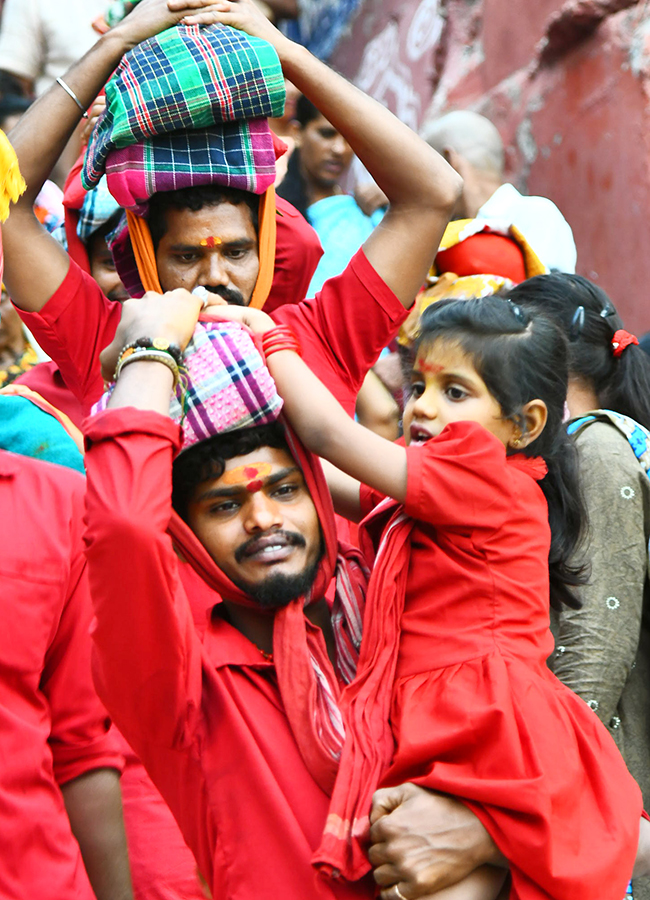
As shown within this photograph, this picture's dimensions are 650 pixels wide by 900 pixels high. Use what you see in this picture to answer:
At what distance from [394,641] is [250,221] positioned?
1.05 metres

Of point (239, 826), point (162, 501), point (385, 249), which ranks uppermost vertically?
point (385, 249)

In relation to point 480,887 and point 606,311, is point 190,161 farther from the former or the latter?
point 480,887

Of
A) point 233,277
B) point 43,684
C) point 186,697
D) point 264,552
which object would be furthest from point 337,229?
point 186,697

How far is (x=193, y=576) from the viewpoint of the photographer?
2592 mm

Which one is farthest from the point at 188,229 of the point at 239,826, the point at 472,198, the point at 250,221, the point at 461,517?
the point at 472,198

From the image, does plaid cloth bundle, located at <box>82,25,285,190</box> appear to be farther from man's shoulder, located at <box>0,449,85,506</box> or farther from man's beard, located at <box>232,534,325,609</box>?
man's beard, located at <box>232,534,325,609</box>

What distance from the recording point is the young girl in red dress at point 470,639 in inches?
79.2

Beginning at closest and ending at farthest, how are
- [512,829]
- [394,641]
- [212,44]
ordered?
[512,829] → [394,641] → [212,44]

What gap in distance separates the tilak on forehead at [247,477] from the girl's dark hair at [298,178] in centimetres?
315

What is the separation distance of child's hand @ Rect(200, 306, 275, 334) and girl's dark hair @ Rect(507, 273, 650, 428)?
1.18m

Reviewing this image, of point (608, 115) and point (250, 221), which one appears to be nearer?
point (250, 221)

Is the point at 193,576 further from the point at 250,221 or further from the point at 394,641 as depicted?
the point at 250,221

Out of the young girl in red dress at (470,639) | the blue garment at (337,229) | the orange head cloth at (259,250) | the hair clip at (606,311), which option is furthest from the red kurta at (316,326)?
the blue garment at (337,229)

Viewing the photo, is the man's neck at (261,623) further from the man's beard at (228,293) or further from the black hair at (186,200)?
the black hair at (186,200)
